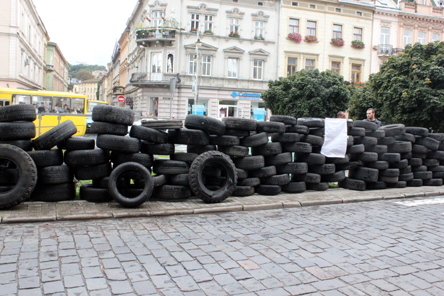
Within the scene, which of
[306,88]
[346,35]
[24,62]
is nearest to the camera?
[306,88]

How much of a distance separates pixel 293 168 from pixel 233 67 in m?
30.8

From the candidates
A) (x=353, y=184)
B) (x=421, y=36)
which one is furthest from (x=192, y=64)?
(x=353, y=184)

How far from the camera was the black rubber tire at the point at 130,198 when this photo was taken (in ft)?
20.5

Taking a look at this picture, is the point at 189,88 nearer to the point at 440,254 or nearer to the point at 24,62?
the point at 24,62

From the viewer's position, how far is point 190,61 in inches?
1439

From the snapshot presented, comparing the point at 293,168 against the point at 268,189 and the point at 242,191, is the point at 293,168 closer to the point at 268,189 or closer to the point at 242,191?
the point at 268,189

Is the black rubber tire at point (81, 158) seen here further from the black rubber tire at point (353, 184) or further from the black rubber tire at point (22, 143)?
the black rubber tire at point (353, 184)

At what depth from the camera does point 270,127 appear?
26.0 ft

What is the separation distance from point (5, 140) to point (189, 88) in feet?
102

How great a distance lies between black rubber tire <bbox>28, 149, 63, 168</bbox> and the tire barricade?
0.02 meters

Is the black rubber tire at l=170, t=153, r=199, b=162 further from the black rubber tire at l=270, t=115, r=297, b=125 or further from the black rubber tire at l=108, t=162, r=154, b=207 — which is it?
the black rubber tire at l=270, t=115, r=297, b=125

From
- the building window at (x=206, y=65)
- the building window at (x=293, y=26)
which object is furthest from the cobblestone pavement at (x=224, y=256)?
the building window at (x=293, y=26)

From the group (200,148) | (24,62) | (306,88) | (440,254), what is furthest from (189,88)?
(440,254)

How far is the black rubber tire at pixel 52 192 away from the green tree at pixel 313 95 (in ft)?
65.5
